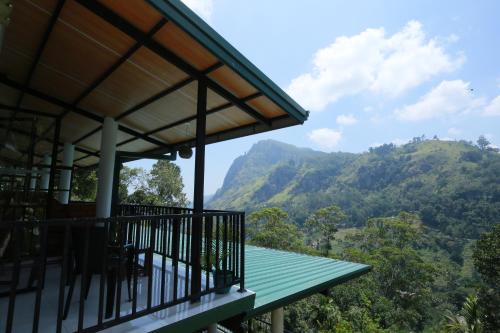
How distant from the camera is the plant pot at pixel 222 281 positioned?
3.42 m

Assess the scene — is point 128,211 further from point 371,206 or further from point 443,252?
point 371,206

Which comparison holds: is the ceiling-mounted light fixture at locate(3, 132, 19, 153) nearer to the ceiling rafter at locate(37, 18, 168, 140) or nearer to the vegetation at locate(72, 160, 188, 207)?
the ceiling rafter at locate(37, 18, 168, 140)

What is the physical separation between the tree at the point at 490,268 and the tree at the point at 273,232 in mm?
14416

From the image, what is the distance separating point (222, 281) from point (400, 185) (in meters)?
87.6

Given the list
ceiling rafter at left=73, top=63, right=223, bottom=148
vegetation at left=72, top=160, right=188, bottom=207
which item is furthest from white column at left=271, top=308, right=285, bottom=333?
vegetation at left=72, top=160, right=188, bottom=207

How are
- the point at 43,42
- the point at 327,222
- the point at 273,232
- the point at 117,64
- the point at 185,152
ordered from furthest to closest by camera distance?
Answer: the point at 327,222, the point at 273,232, the point at 185,152, the point at 117,64, the point at 43,42

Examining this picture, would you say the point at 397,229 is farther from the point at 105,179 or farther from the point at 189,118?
the point at 105,179

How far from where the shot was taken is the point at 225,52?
3.25 meters

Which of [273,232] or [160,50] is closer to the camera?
[160,50]

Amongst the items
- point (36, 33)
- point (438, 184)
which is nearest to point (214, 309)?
point (36, 33)

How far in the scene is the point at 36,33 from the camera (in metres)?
3.50

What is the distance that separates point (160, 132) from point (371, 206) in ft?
241

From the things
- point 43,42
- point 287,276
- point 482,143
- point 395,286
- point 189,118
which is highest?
point 482,143

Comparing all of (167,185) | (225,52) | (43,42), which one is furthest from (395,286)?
(43,42)
